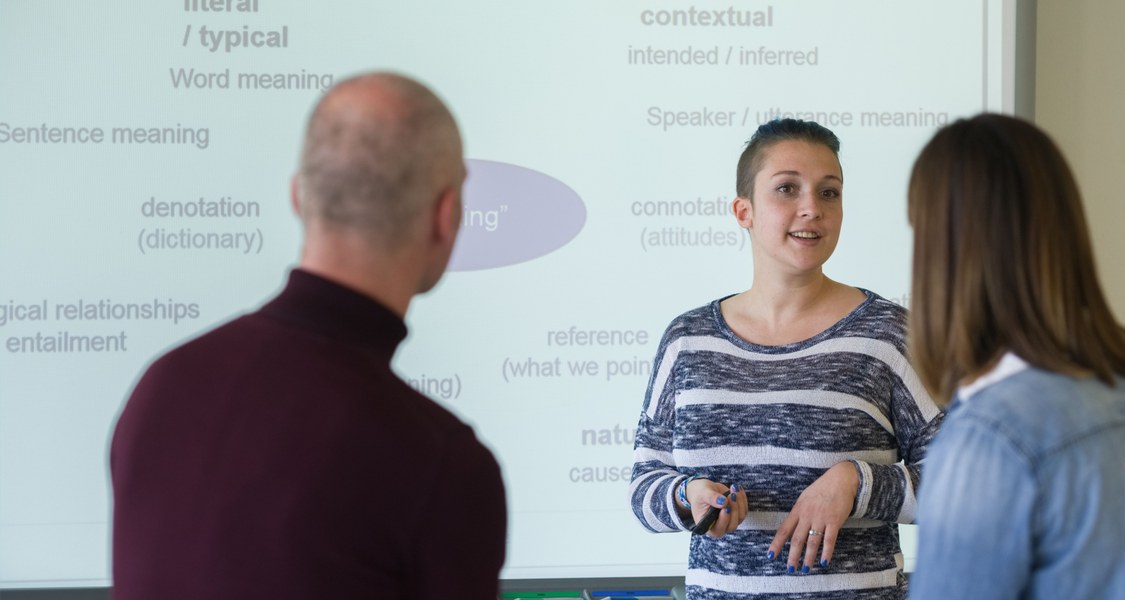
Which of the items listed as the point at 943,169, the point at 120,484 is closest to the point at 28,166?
the point at 120,484

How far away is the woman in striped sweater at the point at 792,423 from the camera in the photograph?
5.23 feet

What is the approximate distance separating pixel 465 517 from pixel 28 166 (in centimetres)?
204

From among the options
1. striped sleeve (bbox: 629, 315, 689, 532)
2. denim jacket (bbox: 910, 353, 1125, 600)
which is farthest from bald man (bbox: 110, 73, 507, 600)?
striped sleeve (bbox: 629, 315, 689, 532)

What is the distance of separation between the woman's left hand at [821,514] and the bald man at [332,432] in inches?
30.4

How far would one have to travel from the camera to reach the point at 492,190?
2568 mm

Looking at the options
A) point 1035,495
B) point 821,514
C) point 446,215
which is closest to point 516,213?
point 821,514

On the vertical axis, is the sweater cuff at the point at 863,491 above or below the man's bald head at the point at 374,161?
below

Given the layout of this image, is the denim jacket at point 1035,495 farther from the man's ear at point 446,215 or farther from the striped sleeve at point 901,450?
the striped sleeve at point 901,450

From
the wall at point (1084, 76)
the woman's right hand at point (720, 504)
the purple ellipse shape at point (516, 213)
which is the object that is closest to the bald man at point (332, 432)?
the woman's right hand at point (720, 504)

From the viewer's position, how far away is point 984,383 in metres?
0.94

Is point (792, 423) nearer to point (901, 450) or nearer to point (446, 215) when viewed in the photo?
point (901, 450)

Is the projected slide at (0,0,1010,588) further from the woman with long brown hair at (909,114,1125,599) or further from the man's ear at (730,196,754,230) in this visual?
the woman with long brown hair at (909,114,1125,599)

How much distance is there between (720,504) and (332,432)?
84cm

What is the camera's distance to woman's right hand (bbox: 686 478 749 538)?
1.55 m
